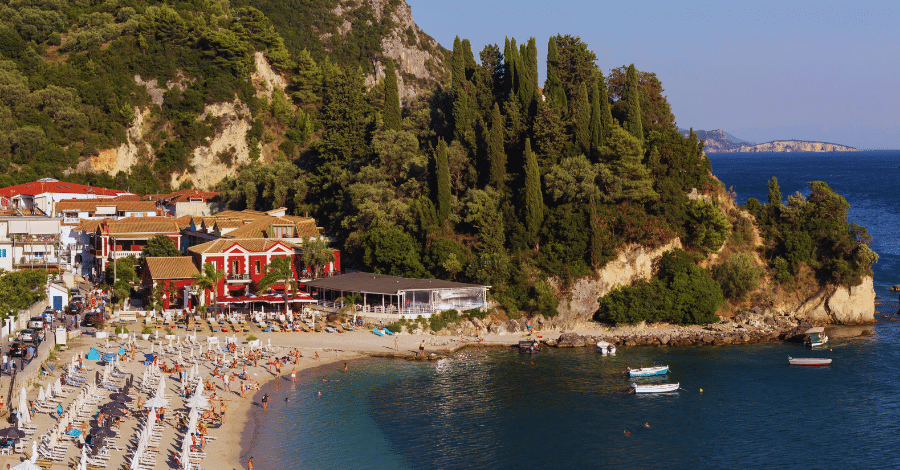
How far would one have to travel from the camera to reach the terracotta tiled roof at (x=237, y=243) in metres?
66.1

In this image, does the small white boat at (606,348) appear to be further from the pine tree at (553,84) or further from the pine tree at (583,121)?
the pine tree at (553,84)

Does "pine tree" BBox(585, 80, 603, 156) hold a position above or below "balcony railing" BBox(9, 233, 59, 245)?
above

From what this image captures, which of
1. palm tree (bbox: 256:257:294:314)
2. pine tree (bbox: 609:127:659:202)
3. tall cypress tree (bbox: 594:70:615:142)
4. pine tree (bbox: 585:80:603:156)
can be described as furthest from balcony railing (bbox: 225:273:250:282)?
tall cypress tree (bbox: 594:70:615:142)

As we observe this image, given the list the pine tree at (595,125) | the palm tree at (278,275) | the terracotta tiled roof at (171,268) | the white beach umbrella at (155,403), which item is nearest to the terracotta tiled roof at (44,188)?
the terracotta tiled roof at (171,268)

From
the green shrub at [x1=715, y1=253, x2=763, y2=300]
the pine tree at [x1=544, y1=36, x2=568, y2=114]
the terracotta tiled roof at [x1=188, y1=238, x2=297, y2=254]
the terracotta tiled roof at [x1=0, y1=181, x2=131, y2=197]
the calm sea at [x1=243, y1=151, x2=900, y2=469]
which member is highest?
the pine tree at [x1=544, y1=36, x2=568, y2=114]

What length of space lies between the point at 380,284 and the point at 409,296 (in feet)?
8.32

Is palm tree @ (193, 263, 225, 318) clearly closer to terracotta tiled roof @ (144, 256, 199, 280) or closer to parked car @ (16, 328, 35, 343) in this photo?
terracotta tiled roof @ (144, 256, 199, 280)

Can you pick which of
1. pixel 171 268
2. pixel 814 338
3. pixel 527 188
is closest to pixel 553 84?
pixel 527 188

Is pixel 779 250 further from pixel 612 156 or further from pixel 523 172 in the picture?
pixel 523 172

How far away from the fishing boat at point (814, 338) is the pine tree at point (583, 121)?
2402 cm

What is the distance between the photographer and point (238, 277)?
66188 millimetres

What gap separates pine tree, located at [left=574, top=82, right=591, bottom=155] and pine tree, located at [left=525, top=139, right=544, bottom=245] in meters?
6.07

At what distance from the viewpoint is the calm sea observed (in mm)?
38344

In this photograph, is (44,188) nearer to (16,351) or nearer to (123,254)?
(123,254)
